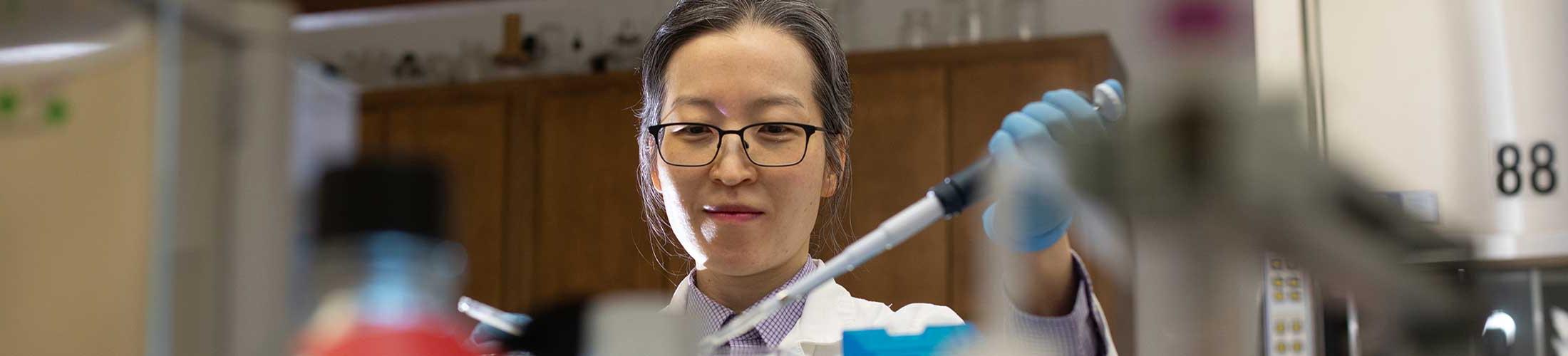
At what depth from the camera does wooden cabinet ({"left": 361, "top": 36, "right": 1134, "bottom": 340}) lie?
248 centimetres

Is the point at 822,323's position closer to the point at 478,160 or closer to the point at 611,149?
the point at 611,149

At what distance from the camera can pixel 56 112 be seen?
1.24 m

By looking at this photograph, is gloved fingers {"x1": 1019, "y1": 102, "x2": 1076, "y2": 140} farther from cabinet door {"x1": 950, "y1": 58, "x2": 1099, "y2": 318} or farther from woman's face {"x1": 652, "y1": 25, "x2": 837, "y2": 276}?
cabinet door {"x1": 950, "y1": 58, "x2": 1099, "y2": 318}

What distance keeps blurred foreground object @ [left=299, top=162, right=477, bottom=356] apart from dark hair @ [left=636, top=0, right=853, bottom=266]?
56 centimetres

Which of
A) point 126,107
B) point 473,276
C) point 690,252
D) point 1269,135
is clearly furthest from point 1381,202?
point 473,276

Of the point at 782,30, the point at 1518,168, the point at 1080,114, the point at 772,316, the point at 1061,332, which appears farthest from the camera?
the point at 1518,168

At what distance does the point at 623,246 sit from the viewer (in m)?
2.75

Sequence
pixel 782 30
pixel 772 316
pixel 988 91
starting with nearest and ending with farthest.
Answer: pixel 772 316 < pixel 782 30 < pixel 988 91

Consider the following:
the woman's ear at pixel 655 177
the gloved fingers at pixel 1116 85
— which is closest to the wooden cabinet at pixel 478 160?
the woman's ear at pixel 655 177

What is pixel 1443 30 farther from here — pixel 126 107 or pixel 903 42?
pixel 903 42

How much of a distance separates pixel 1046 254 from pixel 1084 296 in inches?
1.7

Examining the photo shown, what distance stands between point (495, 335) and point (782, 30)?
52 centimetres

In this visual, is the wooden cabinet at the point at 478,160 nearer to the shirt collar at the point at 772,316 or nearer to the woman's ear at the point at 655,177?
the woman's ear at the point at 655,177

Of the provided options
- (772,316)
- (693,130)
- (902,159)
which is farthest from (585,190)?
(772,316)
